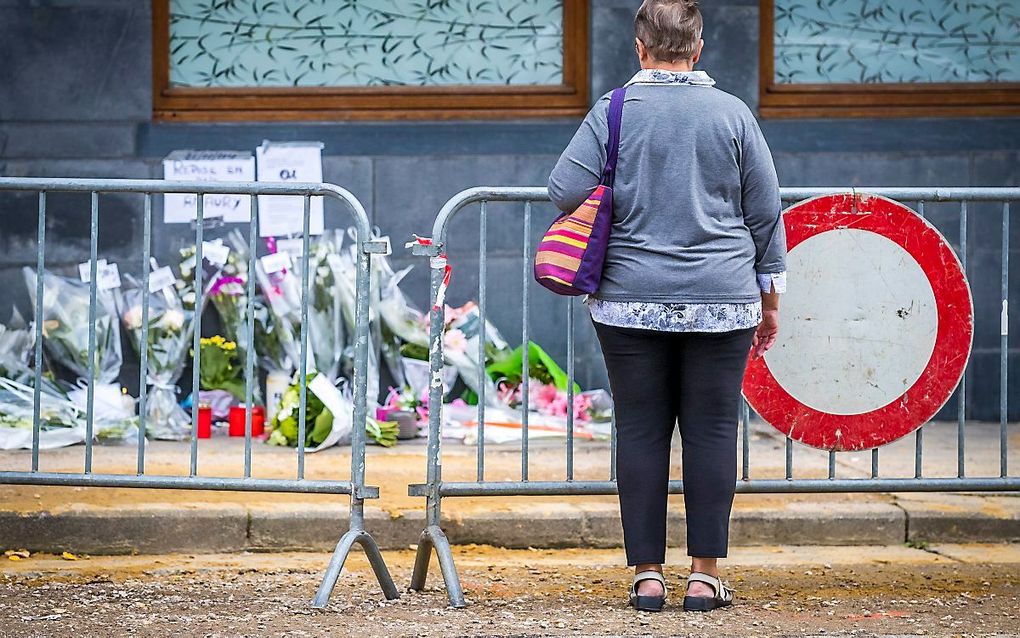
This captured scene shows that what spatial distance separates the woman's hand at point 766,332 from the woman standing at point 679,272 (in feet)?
0.33

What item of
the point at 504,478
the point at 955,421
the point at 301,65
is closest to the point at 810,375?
the point at 504,478

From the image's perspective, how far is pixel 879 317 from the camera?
508 cm

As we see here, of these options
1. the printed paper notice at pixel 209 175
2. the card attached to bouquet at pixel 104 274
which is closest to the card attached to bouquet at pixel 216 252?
the printed paper notice at pixel 209 175

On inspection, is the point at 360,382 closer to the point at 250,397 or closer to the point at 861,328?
the point at 250,397

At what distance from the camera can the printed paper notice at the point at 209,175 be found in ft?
26.1

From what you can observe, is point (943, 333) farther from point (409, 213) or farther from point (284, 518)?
point (409, 213)

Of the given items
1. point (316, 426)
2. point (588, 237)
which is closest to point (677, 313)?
point (588, 237)

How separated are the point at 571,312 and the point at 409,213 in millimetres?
3069

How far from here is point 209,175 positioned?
8.00m

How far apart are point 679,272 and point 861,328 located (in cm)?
102

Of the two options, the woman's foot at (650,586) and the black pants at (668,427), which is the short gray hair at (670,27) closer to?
the black pants at (668,427)

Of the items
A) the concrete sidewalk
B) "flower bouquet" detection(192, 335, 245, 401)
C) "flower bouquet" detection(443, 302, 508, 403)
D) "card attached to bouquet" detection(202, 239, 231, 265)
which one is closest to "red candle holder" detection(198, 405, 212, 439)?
"flower bouquet" detection(192, 335, 245, 401)

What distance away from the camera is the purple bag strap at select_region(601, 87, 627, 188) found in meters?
4.39

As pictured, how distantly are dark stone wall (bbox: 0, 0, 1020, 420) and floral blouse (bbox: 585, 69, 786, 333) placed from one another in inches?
141
